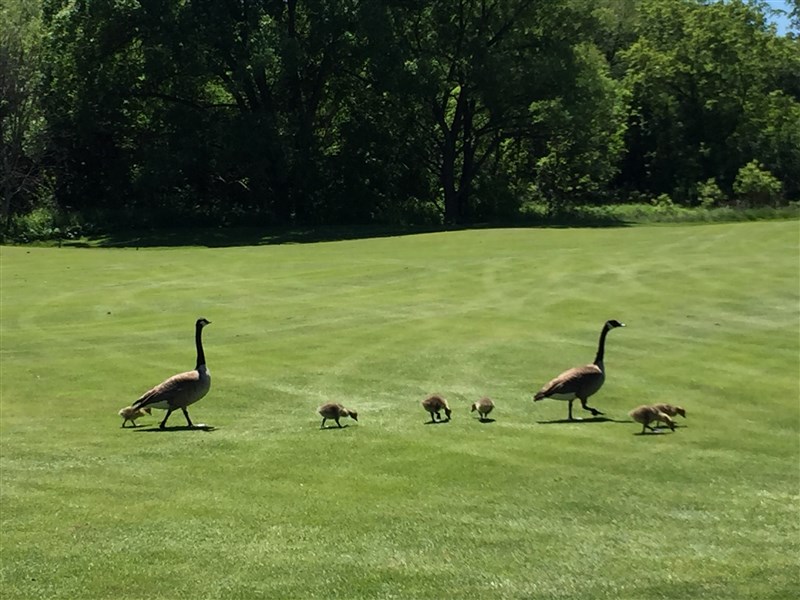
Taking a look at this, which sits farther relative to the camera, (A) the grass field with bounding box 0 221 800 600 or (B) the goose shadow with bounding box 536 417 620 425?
(B) the goose shadow with bounding box 536 417 620 425

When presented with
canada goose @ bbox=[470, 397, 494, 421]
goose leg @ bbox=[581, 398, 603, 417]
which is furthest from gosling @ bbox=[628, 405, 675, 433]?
canada goose @ bbox=[470, 397, 494, 421]

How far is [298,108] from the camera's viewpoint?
197 ft

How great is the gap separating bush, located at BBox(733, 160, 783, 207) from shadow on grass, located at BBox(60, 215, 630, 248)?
42.8 ft

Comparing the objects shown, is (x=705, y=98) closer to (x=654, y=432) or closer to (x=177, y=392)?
(x=654, y=432)

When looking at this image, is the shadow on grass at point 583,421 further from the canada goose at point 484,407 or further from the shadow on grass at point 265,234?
the shadow on grass at point 265,234

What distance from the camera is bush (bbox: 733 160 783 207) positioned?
6656cm

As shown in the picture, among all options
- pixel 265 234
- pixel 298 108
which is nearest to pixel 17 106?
pixel 298 108

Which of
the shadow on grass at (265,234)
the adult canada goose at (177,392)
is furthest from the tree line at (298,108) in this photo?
the adult canada goose at (177,392)

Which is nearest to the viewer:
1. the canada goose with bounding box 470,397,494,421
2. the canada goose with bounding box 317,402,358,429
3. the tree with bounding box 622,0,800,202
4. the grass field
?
the grass field

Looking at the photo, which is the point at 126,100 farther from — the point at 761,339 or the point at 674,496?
the point at 674,496

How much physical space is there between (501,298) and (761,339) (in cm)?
804

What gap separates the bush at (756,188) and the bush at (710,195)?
4.02ft

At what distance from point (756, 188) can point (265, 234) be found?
113 feet

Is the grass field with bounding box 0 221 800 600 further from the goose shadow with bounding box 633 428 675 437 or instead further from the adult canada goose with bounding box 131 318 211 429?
the adult canada goose with bounding box 131 318 211 429
